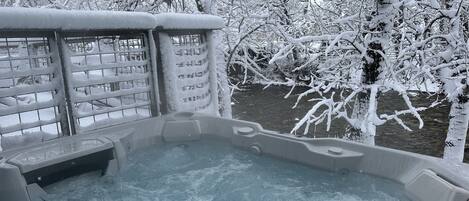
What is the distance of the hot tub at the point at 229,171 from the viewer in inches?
91.8

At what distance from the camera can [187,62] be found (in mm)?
3982

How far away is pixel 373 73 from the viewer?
13.6 ft

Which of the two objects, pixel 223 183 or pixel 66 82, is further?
pixel 66 82

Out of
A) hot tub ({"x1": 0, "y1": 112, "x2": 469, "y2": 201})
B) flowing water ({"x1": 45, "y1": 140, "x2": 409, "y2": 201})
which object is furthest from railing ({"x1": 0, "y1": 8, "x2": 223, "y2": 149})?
flowing water ({"x1": 45, "y1": 140, "x2": 409, "y2": 201})

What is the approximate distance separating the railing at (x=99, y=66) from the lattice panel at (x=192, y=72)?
0.04ft

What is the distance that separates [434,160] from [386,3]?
7.40ft

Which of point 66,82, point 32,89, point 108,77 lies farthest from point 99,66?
point 32,89

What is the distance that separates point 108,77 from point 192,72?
1.08 m

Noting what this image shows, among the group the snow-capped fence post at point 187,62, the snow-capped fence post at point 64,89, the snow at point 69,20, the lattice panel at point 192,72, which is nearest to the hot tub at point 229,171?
the snow-capped fence post at point 64,89

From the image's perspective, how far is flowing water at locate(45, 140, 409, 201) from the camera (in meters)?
2.50

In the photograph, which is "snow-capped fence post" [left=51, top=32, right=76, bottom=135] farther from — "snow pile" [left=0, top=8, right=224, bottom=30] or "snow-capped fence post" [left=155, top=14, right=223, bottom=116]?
"snow-capped fence post" [left=155, top=14, right=223, bottom=116]

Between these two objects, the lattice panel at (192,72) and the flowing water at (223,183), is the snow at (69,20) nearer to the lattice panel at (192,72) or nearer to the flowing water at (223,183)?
the lattice panel at (192,72)

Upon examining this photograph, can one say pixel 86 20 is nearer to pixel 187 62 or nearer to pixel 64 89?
pixel 64 89

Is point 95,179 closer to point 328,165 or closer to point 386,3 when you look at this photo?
point 328,165
